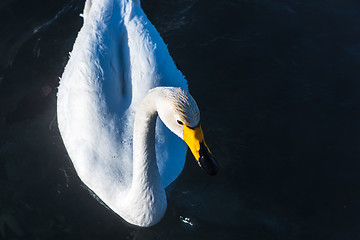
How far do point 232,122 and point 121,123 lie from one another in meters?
2.44

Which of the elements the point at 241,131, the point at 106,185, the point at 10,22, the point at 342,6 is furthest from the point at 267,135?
the point at 10,22

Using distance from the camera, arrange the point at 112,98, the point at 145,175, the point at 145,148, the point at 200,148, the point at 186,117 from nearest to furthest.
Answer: the point at 186,117
the point at 200,148
the point at 145,148
the point at 145,175
the point at 112,98

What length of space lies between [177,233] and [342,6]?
625 centimetres


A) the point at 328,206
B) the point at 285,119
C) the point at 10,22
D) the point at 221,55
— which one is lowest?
the point at 328,206

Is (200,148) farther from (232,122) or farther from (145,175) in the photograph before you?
(232,122)

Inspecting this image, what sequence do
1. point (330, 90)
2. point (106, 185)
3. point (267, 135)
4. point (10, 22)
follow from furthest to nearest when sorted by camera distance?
point (10, 22) < point (330, 90) < point (267, 135) < point (106, 185)

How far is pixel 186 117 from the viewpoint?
16.7ft

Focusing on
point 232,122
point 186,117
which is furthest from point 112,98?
point 232,122

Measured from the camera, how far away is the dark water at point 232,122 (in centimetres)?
732

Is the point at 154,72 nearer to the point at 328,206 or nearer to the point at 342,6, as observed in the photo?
the point at 328,206

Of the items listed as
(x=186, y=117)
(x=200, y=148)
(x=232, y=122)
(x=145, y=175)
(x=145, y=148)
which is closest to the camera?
(x=186, y=117)

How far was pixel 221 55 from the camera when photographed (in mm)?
9578

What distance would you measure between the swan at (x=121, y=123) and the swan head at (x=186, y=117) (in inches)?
26.0

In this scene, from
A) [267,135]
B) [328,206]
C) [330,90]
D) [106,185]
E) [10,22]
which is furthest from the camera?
[10,22]
